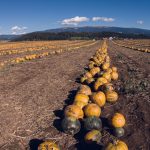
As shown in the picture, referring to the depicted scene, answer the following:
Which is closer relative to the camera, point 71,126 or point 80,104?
point 71,126

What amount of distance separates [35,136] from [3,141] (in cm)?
78

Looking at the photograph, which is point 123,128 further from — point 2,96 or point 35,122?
point 2,96

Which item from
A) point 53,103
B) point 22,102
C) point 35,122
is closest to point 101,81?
point 53,103

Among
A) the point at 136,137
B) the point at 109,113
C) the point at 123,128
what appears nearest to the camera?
the point at 136,137

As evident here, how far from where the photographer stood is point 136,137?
7234 millimetres

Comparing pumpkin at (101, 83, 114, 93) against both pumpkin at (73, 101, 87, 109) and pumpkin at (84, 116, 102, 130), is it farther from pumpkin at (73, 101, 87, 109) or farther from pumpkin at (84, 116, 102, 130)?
pumpkin at (84, 116, 102, 130)

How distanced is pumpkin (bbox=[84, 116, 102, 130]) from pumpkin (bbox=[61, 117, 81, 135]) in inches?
7.7

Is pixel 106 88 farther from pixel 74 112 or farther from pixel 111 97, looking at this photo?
pixel 74 112

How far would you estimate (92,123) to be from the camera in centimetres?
759

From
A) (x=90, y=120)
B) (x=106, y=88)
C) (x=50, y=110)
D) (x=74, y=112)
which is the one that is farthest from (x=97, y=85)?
(x=90, y=120)

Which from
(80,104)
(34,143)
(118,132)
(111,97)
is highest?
(80,104)

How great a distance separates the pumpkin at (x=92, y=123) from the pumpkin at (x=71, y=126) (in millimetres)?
196

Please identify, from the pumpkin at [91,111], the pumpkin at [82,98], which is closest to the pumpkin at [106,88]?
the pumpkin at [82,98]

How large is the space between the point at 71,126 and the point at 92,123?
0.54 m
